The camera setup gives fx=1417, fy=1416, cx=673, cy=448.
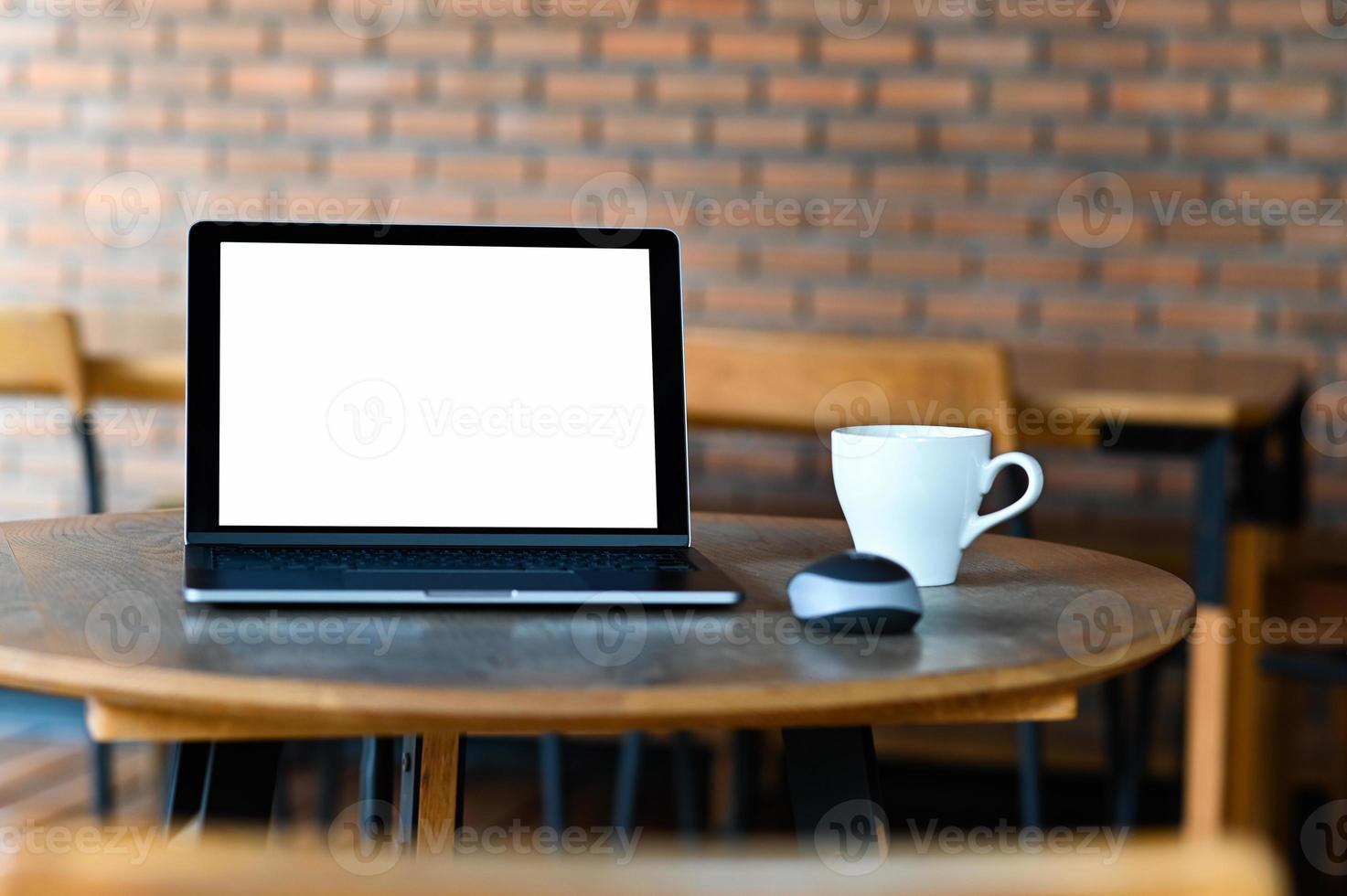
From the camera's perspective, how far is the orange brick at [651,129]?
2812 millimetres

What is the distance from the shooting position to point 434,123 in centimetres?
290

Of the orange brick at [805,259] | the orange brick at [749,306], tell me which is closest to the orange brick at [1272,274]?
the orange brick at [805,259]

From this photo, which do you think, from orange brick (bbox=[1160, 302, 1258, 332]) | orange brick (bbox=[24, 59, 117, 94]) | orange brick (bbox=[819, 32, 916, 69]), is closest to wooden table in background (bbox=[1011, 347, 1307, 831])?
orange brick (bbox=[1160, 302, 1258, 332])

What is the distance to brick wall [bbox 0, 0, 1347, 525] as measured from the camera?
8.63 feet

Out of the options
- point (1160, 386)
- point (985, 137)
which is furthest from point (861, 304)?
point (1160, 386)

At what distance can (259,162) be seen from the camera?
2.96m

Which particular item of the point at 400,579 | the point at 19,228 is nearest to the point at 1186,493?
the point at 400,579

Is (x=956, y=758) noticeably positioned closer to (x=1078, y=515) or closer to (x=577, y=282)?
(x=1078, y=515)

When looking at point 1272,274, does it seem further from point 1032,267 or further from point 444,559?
point 444,559

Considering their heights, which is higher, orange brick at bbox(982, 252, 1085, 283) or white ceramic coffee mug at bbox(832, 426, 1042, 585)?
orange brick at bbox(982, 252, 1085, 283)

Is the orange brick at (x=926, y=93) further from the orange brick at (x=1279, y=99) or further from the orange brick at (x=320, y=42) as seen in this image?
the orange brick at (x=320, y=42)

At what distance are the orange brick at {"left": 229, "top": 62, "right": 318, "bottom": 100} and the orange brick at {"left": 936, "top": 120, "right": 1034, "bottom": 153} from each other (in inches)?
51.0

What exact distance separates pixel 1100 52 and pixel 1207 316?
1.76 ft

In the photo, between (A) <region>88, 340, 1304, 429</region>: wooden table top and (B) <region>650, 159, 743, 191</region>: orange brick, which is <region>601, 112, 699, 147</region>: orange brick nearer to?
(B) <region>650, 159, 743, 191</region>: orange brick
